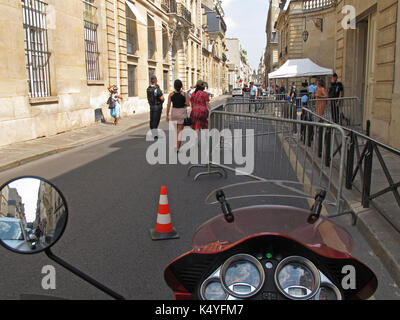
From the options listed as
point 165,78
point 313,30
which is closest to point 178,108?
point 165,78

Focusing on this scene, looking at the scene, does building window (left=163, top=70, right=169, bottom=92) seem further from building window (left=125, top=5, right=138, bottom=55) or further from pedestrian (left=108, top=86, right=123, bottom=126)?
pedestrian (left=108, top=86, right=123, bottom=126)

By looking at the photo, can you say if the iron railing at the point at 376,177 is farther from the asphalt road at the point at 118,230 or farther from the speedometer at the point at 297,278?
the speedometer at the point at 297,278

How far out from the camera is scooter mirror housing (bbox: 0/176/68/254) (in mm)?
1798

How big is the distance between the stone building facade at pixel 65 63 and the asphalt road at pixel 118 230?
3.35 metres

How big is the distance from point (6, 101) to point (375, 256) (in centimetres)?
1014

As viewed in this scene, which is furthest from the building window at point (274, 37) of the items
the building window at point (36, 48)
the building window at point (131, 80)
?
the building window at point (36, 48)

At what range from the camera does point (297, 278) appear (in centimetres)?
187

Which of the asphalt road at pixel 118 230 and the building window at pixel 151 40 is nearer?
the asphalt road at pixel 118 230

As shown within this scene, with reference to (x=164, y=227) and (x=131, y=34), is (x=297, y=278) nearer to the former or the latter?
(x=164, y=227)

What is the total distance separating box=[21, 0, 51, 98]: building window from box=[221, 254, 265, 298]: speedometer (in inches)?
495

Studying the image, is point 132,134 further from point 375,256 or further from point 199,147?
point 375,256

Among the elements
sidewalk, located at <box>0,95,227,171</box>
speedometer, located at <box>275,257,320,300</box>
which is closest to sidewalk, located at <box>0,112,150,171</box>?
sidewalk, located at <box>0,95,227,171</box>

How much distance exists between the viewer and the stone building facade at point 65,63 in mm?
11516

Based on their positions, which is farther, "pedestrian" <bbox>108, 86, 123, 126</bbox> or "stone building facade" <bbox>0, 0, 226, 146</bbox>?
"pedestrian" <bbox>108, 86, 123, 126</bbox>
